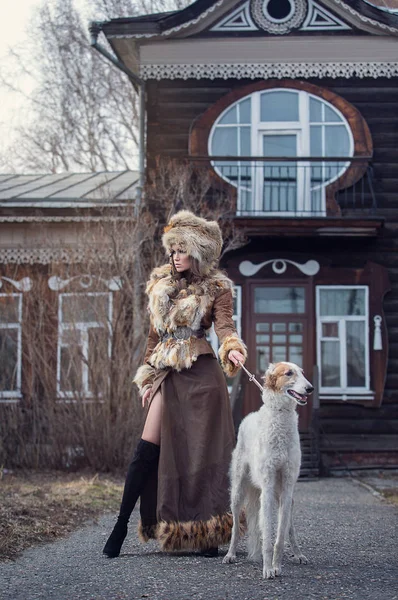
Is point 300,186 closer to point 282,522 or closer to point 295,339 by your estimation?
point 295,339

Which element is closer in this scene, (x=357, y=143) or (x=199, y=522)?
(x=199, y=522)

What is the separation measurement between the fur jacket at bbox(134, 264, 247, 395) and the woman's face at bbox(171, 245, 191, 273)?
3.6 inches

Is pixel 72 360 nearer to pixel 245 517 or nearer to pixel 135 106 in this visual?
pixel 245 517

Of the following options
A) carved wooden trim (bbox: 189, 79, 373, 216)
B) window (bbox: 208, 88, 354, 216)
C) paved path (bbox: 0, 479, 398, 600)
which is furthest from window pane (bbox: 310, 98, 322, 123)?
paved path (bbox: 0, 479, 398, 600)

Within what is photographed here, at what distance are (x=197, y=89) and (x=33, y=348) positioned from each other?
5.48 meters

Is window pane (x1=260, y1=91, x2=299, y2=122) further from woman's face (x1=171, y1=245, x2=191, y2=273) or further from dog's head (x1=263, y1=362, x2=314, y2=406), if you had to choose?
dog's head (x1=263, y1=362, x2=314, y2=406)

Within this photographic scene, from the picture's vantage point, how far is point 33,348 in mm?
11922

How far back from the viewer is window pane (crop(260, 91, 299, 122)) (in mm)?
14734

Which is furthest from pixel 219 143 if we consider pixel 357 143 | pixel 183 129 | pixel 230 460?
pixel 230 460

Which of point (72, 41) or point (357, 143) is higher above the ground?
point (72, 41)

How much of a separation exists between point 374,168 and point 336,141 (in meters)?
0.76

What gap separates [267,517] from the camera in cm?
486

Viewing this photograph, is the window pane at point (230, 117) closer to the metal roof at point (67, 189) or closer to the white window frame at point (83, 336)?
the metal roof at point (67, 189)

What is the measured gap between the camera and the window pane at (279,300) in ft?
47.6
